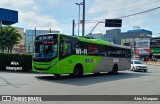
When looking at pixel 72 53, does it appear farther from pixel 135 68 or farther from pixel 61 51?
pixel 135 68

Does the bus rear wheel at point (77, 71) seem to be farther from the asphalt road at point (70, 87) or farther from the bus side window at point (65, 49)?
the asphalt road at point (70, 87)

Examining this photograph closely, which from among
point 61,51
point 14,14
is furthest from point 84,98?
point 14,14

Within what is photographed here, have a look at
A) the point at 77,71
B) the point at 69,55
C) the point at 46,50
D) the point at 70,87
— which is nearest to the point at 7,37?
the point at 77,71

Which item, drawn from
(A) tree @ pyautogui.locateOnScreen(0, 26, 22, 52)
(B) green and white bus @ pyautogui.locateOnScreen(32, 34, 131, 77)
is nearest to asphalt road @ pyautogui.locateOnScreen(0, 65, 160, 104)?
(B) green and white bus @ pyautogui.locateOnScreen(32, 34, 131, 77)

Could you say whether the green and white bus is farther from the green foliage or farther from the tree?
the tree

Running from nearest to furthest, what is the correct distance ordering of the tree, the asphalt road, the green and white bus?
1. the asphalt road
2. the green and white bus
3. the tree

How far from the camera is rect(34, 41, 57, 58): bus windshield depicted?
59.7 ft

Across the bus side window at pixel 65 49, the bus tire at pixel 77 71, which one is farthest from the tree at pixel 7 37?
the bus side window at pixel 65 49

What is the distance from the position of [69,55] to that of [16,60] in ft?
24.8

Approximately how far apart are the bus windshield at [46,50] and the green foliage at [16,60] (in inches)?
245

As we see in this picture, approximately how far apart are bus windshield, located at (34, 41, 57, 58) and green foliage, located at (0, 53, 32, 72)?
6220mm

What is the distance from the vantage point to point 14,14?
70.0 metres

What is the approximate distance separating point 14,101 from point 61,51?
28.9 ft

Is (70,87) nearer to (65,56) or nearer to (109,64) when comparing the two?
(65,56)
